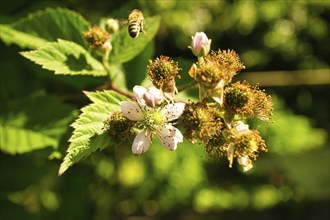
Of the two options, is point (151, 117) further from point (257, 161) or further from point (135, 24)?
point (257, 161)

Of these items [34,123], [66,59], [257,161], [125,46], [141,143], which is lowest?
[141,143]

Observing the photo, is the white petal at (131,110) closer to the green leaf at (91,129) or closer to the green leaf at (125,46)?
the green leaf at (91,129)

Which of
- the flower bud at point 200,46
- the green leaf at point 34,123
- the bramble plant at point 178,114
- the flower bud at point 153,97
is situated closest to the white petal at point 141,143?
the bramble plant at point 178,114

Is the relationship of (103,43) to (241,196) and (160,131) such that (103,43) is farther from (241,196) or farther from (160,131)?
(241,196)

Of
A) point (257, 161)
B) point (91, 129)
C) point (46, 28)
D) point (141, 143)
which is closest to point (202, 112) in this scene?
point (141, 143)

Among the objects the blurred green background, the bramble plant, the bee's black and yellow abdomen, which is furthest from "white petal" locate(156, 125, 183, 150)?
the blurred green background

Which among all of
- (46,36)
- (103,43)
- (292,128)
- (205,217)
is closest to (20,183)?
(46,36)
